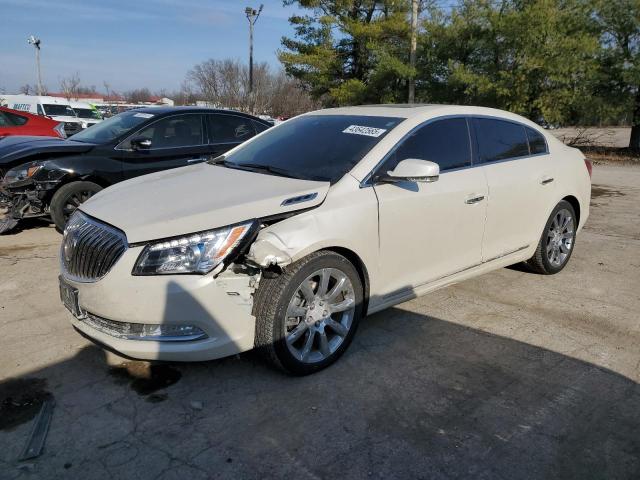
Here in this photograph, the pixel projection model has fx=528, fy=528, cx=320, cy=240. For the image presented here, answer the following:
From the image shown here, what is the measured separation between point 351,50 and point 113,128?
22.5 metres

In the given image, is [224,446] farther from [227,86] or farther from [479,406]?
[227,86]

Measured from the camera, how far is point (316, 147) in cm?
394

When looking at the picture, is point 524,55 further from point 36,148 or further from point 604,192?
point 36,148

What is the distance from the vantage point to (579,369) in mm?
3430

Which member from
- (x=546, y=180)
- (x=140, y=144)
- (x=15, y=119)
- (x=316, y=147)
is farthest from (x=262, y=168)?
(x=15, y=119)

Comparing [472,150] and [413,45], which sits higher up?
[413,45]

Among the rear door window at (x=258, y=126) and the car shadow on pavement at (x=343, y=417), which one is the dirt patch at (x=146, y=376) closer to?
the car shadow on pavement at (x=343, y=417)

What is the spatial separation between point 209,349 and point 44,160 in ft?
15.4

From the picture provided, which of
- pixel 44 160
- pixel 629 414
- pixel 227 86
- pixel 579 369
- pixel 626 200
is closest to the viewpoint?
pixel 629 414

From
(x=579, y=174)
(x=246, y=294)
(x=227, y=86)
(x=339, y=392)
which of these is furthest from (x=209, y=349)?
(x=227, y=86)

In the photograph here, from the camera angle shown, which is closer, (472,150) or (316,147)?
(316,147)

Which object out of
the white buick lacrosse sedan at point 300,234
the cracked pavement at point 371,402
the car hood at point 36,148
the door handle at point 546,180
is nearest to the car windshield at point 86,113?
the car hood at point 36,148

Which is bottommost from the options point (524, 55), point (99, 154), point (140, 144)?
point (99, 154)

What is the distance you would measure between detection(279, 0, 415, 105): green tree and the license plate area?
73.4 ft
